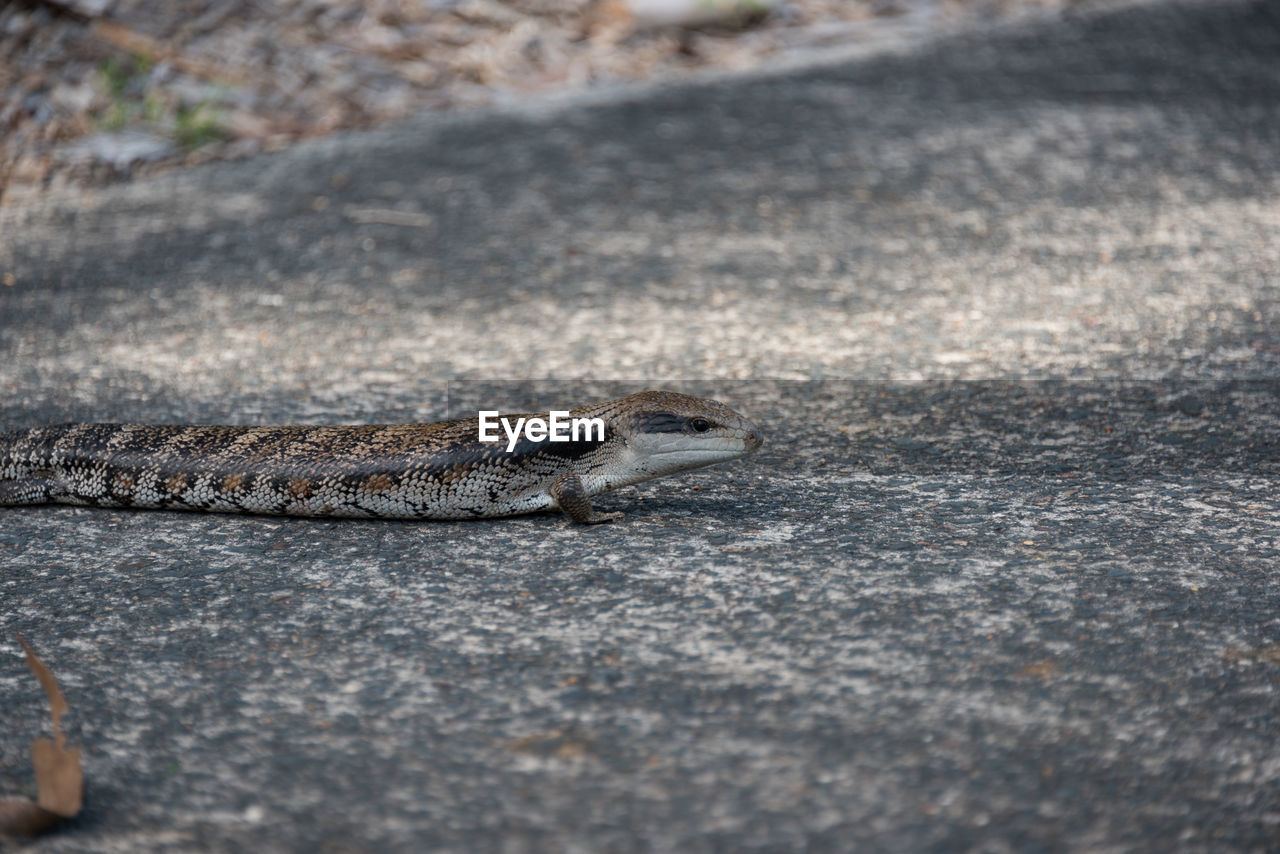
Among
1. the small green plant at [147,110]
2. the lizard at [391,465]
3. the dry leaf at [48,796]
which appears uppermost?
the small green plant at [147,110]

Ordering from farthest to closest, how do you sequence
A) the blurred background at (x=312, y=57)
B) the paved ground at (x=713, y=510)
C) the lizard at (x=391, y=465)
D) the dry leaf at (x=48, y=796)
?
the blurred background at (x=312, y=57) < the lizard at (x=391, y=465) < the paved ground at (x=713, y=510) < the dry leaf at (x=48, y=796)

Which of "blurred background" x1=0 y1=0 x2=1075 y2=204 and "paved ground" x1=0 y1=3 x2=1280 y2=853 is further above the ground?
"blurred background" x1=0 y1=0 x2=1075 y2=204

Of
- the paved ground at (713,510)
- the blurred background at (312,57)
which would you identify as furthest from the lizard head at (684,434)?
the blurred background at (312,57)

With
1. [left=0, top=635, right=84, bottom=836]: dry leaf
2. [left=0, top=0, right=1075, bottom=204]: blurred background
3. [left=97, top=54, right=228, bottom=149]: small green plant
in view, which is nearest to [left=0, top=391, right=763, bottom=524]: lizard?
[left=0, top=635, right=84, bottom=836]: dry leaf

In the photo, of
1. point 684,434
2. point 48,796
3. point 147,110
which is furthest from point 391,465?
point 147,110

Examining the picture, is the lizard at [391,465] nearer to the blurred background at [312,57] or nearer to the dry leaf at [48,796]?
the dry leaf at [48,796]

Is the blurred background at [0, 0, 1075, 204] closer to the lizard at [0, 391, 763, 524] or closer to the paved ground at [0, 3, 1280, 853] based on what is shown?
the paved ground at [0, 3, 1280, 853]
